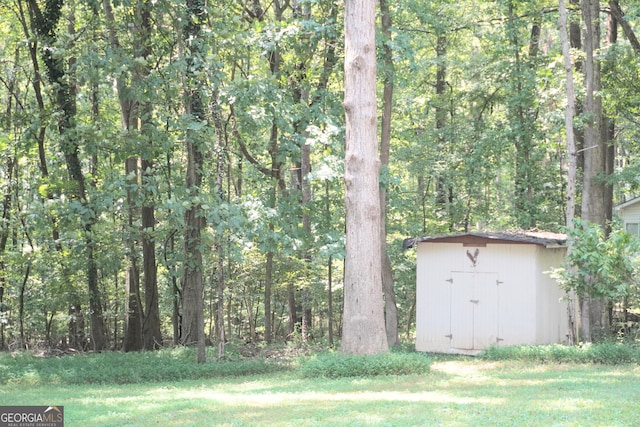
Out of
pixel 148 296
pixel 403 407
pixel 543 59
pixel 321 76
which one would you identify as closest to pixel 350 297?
pixel 403 407

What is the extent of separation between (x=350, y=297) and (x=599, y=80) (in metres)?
9.30

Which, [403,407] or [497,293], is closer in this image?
[403,407]

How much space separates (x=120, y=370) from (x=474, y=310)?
7730 millimetres

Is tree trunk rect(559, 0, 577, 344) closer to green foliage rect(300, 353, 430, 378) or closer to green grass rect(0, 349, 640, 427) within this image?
green grass rect(0, 349, 640, 427)

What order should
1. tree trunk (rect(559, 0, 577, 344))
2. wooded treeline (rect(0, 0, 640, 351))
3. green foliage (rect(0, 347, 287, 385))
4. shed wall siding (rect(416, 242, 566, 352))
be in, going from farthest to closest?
shed wall siding (rect(416, 242, 566, 352)) → tree trunk (rect(559, 0, 577, 344)) → wooded treeline (rect(0, 0, 640, 351)) → green foliage (rect(0, 347, 287, 385))

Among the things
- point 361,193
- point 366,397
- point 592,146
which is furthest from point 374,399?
point 592,146

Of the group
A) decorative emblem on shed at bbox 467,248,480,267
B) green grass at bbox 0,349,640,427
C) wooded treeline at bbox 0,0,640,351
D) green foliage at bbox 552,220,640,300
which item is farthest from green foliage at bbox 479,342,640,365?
wooded treeline at bbox 0,0,640,351

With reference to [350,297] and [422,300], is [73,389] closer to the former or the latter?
[350,297]

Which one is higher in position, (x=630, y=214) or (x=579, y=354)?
(x=630, y=214)

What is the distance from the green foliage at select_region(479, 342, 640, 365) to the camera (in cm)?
1346

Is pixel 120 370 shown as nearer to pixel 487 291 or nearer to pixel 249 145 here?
pixel 249 145

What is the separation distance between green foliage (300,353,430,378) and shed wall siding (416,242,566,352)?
4969 mm

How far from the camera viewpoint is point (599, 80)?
57.7ft

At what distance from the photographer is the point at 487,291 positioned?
16516 mm
